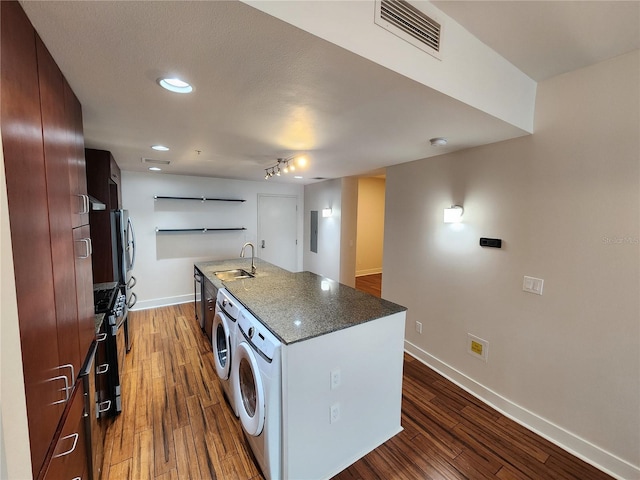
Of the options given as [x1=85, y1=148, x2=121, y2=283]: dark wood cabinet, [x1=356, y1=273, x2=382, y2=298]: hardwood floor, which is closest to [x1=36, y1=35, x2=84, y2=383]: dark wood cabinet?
[x1=85, y1=148, x2=121, y2=283]: dark wood cabinet

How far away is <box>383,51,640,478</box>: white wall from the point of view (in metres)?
1.60

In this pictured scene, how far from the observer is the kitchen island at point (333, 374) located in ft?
4.94

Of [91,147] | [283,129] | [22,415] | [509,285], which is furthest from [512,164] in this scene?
[91,147]

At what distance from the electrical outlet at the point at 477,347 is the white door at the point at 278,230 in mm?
4052

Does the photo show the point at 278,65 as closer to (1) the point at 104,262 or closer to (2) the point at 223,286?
(2) the point at 223,286

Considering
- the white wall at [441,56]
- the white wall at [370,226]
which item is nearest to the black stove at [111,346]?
the white wall at [441,56]

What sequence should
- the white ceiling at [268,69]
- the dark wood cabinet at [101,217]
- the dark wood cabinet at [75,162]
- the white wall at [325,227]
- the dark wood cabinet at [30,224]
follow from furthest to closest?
the white wall at [325,227]
the dark wood cabinet at [101,217]
the dark wood cabinet at [75,162]
the white ceiling at [268,69]
the dark wood cabinet at [30,224]

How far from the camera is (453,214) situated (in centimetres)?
250

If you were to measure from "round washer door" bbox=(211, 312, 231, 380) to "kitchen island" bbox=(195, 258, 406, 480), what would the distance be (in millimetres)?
292

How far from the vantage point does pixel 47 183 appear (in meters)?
0.95

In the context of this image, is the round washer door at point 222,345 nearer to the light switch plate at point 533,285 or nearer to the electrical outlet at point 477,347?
the electrical outlet at point 477,347

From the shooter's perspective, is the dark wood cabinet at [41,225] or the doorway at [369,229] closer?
the dark wood cabinet at [41,225]

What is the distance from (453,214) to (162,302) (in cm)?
467

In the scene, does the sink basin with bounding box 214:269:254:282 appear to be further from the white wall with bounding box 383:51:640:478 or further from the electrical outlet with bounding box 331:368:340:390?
the white wall with bounding box 383:51:640:478
